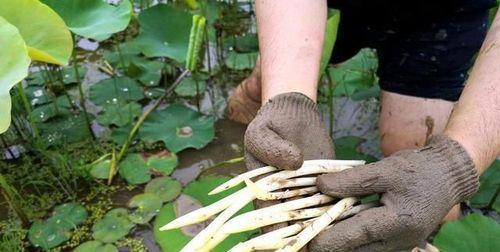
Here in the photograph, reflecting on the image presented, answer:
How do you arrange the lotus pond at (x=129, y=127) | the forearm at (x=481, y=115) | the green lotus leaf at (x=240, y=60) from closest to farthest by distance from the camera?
the forearm at (x=481, y=115), the lotus pond at (x=129, y=127), the green lotus leaf at (x=240, y=60)

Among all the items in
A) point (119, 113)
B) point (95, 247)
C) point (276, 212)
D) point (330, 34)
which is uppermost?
point (330, 34)

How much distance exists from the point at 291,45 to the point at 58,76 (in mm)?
793

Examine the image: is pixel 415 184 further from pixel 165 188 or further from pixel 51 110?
pixel 51 110

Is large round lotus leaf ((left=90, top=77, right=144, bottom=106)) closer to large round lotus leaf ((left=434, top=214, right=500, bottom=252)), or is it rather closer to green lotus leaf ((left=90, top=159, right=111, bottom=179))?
green lotus leaf ((left=90, top=159, right=111, bottom=179))

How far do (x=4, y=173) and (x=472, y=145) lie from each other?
1.03 m

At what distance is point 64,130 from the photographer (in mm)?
1435

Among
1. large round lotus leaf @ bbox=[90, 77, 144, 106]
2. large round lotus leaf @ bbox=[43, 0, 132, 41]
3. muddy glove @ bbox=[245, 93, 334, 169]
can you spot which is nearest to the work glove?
muddy glove @ bbox=[245, 93, 334, 169]

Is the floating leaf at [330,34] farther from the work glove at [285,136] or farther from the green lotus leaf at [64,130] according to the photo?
the green lotus leaf at [64,130]

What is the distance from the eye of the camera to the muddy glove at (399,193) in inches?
31.2

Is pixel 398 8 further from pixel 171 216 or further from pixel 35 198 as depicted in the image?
pixel 35 198

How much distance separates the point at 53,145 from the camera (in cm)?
137

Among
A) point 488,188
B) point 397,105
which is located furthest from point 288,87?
point 488,188

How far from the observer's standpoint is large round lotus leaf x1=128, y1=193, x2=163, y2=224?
1206 millimetres

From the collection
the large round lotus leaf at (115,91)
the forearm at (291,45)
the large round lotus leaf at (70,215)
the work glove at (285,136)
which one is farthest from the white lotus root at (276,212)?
the large round lotus leaf at (115,91)
